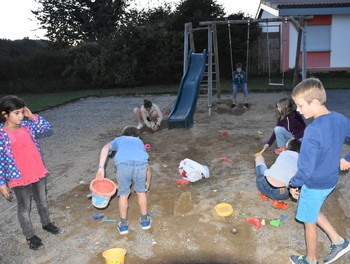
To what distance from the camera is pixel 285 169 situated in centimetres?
385

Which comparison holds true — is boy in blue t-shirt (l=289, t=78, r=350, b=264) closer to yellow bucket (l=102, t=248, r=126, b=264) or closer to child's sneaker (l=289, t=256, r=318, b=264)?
child's sneaker (l=289, t=256, r=318, b=264)

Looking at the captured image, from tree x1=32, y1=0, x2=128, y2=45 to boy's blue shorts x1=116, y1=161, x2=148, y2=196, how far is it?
2126cm

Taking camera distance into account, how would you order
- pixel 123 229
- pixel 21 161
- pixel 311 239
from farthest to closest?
pixel 123 229
pixel 21 161
pixel 311 239

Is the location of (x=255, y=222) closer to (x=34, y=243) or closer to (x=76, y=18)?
(x=34, y=243)

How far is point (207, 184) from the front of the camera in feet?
16.6

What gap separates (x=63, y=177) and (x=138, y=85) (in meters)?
13.8

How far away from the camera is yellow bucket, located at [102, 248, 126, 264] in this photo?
10.4ft

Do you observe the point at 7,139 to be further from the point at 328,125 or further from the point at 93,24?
the point at 93,24

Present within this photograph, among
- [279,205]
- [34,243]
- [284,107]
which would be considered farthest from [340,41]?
[34,243]

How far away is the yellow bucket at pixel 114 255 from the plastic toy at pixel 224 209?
130cm

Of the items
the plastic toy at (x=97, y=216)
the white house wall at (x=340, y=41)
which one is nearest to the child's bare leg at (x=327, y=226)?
the plastic toy at (x=97, y=216)

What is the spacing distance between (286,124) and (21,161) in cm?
428

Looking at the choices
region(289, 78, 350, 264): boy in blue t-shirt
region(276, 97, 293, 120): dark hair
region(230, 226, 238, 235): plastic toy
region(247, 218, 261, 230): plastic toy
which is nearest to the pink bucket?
region(230, 226, 238, 235): plastic toy

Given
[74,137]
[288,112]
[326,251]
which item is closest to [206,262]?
[326,251]
